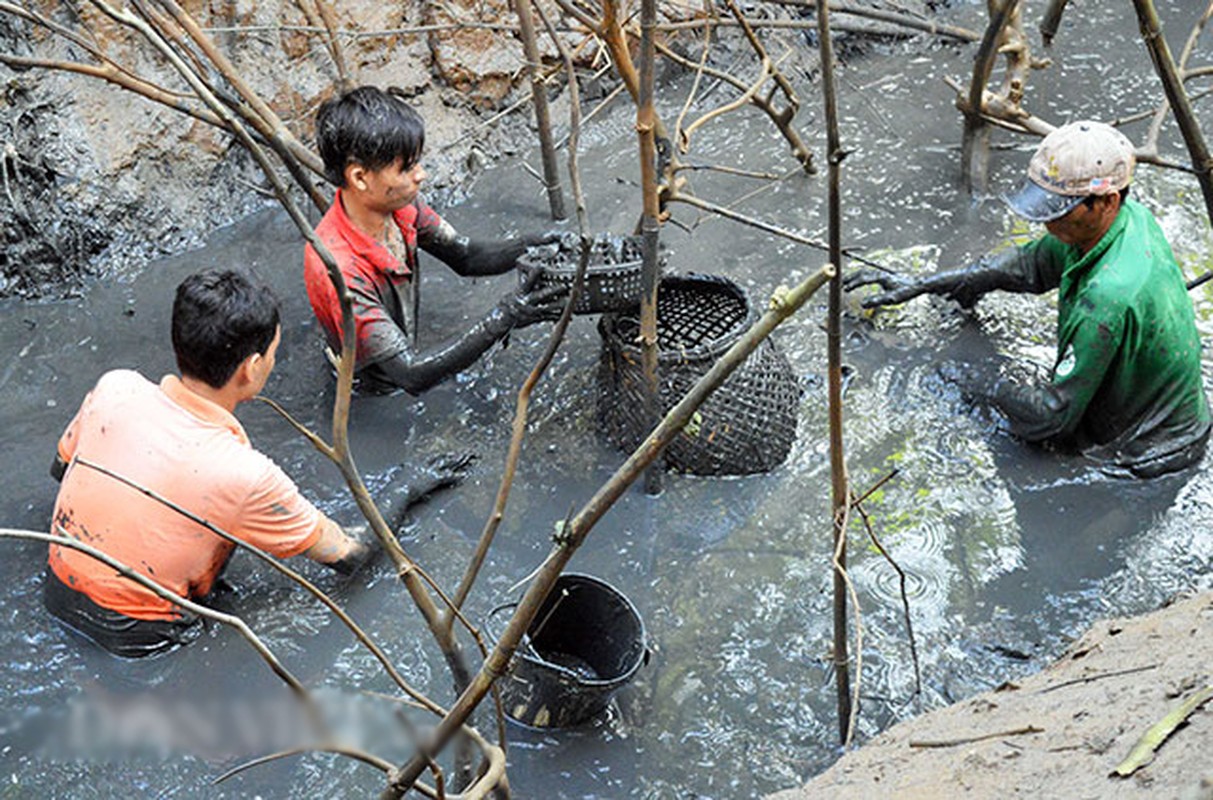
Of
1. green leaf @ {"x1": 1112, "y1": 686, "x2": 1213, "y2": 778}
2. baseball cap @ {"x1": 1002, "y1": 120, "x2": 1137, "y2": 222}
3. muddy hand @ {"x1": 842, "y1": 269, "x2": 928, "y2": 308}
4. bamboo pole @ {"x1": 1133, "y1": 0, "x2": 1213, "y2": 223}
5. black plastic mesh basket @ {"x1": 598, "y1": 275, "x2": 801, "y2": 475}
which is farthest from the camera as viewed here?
muddy hand @ {"x1": 842, "y1": 269, "x2": 928, "y2": 308}

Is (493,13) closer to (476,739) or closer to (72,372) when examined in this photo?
(72,372)

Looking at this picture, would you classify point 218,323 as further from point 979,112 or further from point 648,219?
point 979,112

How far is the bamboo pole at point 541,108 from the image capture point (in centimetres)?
516

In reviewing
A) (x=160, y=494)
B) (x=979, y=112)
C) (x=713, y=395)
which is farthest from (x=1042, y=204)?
(x=160, y=494)

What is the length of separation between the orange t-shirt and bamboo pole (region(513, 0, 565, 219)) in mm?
2219

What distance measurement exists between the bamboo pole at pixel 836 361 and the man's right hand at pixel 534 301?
1.63 metres

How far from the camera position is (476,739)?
1674mm

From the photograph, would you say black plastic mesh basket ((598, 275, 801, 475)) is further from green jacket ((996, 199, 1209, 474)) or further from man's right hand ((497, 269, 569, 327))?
green jacket ((996, 199, 1209, 474))

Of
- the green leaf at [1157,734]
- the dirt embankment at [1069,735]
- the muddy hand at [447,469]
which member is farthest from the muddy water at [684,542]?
the green leaf at [1157,734]

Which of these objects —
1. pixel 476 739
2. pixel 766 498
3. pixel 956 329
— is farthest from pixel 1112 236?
pixel 476 739

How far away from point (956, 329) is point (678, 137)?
1711 millimetres

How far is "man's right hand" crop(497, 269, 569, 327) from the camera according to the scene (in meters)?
4.31

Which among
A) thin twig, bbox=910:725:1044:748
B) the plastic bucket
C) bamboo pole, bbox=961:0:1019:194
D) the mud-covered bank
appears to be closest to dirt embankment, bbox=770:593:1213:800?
thin twig, bbox=910:725:1044:748

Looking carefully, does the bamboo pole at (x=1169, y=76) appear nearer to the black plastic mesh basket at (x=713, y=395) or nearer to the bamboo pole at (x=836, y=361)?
the bamboo pole at (x=836, y=361)
